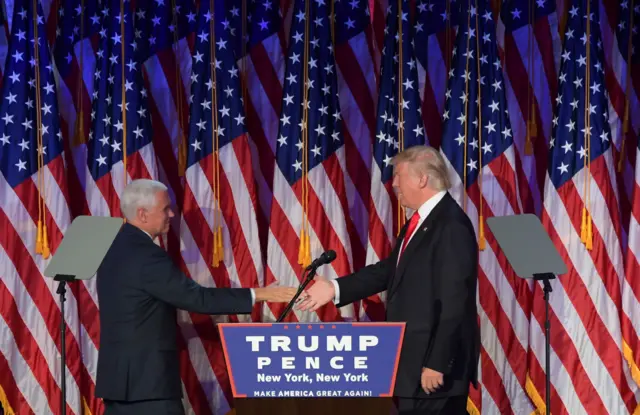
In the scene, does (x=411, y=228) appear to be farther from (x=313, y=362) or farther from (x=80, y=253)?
(x=80, y=253)

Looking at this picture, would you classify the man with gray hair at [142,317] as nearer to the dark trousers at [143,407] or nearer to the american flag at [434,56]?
the dark trousers at [143,407]

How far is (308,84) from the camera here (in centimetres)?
564

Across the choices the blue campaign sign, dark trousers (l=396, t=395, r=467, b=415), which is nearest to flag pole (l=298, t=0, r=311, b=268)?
dark trousers (l=396, t=395, r=467, b=415)

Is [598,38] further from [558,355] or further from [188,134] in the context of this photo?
[188,134]

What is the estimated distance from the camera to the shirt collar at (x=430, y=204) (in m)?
4.43

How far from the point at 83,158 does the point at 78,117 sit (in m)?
0.26

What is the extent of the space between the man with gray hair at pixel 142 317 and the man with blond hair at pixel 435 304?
2.95 ft

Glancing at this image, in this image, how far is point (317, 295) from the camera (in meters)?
4.70

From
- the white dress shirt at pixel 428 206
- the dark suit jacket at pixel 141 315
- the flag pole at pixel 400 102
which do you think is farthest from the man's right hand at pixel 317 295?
the flag pole at pixel 400 102

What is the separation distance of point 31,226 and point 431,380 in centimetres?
271

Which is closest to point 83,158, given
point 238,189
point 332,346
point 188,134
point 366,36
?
point 188,134

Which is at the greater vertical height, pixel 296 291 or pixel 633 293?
pixel 296 291

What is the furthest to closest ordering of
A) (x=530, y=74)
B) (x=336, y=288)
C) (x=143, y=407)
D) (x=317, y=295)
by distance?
1. (x=530, y=74)
2. (x=336, y=288)
3. (x=317, y=295)
4. (x=143, y=407)

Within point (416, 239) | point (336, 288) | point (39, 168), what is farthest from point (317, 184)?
point (39, 168)
